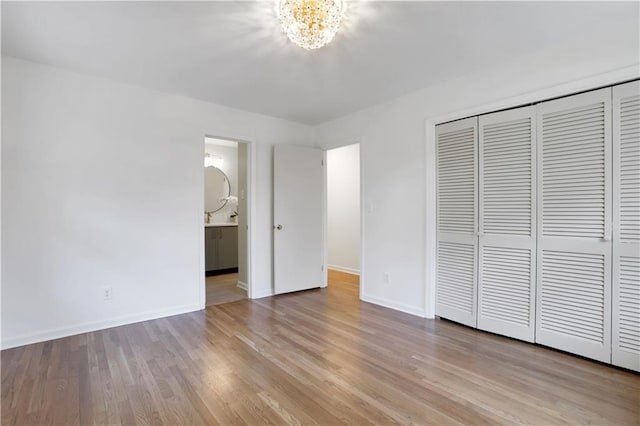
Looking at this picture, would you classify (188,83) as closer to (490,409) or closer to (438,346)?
(438,346)

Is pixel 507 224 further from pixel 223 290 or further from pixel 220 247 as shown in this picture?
pixel 220 247

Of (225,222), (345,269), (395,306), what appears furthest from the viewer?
(225,222)

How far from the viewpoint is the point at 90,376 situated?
2051 millimetres

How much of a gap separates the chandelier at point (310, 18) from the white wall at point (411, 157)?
5.19ft

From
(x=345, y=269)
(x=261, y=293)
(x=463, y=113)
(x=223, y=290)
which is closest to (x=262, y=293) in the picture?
(x=261, y=293)

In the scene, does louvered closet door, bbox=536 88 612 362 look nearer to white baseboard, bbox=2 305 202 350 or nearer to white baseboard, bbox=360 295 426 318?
white baseboard, bbox=360 295 426 318

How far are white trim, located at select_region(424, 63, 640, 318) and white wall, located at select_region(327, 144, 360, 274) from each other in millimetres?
2200

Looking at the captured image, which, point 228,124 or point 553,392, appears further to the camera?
point 228,124

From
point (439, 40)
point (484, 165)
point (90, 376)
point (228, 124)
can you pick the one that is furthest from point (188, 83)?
point (484, 165)

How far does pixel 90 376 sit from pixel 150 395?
0.55 metres

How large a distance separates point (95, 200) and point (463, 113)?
349 cm

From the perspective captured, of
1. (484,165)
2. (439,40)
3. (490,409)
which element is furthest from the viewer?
(484,165)

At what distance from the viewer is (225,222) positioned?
6.07 meters

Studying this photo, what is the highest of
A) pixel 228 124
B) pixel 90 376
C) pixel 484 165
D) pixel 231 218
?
pixel 228 124
